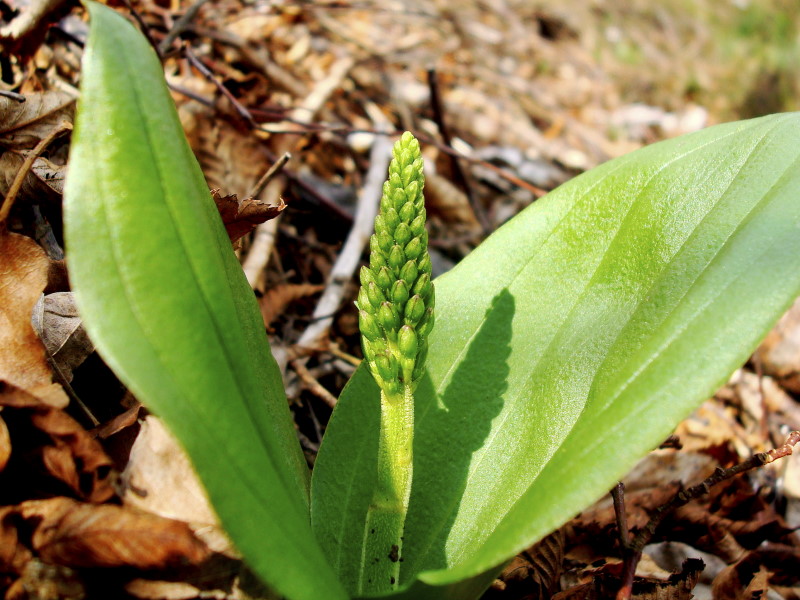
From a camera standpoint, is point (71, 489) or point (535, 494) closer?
point (535, 494)

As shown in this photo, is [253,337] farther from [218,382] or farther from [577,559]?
[577,559]

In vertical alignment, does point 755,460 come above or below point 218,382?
below

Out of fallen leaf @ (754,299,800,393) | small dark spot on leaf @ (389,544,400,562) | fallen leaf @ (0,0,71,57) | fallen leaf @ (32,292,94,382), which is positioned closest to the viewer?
small dark spot on leaf @ (389,544,400,562)

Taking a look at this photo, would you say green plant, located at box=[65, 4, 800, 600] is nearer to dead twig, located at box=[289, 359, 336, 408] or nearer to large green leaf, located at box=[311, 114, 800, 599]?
large green leaf, located at box=[311, 114, 800, 599]

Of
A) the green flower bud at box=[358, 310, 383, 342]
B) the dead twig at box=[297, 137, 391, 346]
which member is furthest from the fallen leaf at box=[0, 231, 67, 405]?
the dead twig at box=[297, 137, 391, 346]

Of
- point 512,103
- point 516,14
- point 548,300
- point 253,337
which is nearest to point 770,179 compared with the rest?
point 548,300

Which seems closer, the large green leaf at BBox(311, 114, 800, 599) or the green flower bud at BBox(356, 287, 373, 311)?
the large green leaf at BBox(311, 114, 800, 599)

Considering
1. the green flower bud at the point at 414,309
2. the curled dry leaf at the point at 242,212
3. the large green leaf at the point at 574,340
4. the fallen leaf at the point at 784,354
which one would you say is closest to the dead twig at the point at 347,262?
the curled dry leaf at the point at 242,212
